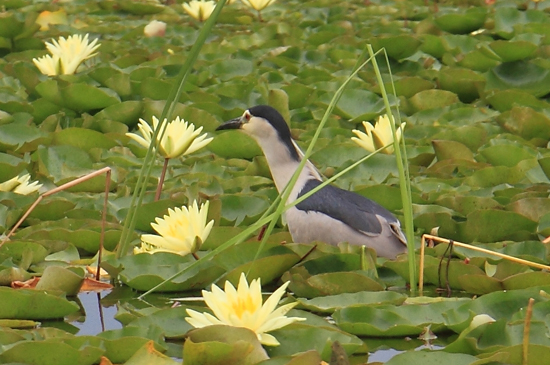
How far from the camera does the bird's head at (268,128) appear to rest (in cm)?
431

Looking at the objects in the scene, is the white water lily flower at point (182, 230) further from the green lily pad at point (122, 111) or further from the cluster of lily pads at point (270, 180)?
the green lily pad at point (122, 111)

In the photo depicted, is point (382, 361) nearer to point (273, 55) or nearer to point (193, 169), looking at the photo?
point (193, 169)

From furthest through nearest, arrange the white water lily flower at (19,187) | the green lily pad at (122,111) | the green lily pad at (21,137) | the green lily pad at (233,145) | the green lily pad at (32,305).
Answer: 1. the green lily pad at (122,111)
2. the green lily pad at (233,145)
3. the green lily pad at (21,137)
4. the white water lily flower at (19,187)
5. the green lily pad at (32,305)

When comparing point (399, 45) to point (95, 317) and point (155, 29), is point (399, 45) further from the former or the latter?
point (95, 317)

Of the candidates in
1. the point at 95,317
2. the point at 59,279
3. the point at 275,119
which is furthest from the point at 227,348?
the point at 275,119

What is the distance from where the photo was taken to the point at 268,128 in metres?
4.37

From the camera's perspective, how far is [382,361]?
258 centimetres

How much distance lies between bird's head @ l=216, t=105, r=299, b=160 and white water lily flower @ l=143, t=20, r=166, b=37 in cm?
352

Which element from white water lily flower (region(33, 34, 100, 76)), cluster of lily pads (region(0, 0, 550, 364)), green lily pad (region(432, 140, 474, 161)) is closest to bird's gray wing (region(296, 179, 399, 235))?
cluster of lily pads (region(0, 0, 550, 364))

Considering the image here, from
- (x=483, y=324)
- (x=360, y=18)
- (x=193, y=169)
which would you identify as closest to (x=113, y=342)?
(x=483, y=324)

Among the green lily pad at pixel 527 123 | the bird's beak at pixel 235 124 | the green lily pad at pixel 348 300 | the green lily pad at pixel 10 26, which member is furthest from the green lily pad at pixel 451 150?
the green lily pad at pixel 10 26

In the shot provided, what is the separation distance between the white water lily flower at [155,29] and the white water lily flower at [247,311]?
549 centimetres

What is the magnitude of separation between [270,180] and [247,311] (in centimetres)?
208

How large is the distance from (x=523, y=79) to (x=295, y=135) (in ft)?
5.26
